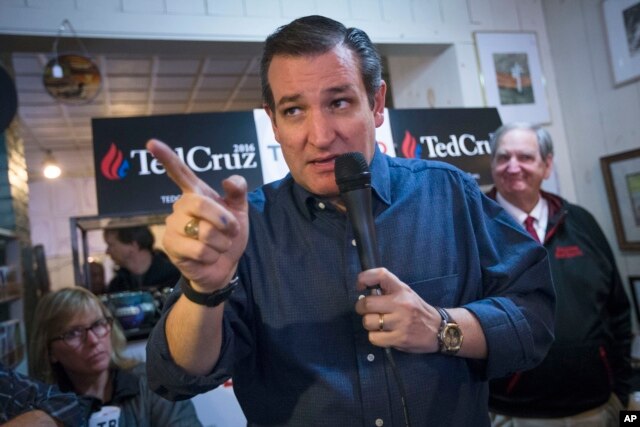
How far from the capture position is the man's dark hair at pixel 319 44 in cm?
94

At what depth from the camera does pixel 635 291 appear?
249 centimetres

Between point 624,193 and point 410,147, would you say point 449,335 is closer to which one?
point 410,147

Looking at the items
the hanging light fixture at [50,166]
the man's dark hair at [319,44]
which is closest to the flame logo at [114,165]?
the man's dark hair at [319,44]

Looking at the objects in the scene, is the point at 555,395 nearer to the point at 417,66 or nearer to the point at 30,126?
the point at 417,66

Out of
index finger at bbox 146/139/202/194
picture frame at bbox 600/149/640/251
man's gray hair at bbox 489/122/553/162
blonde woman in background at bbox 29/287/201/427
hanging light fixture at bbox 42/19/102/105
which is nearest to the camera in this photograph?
index finger at bbox 146/139/202/194

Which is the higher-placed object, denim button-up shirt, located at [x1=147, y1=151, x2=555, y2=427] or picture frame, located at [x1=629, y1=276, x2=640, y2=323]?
denim button-up shirt, located at [x1=147, y1=151, x2=555, y2=427]

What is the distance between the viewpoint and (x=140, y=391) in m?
1.74

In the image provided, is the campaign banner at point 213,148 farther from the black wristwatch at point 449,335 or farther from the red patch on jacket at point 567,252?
the black wristwatch at point 449,335

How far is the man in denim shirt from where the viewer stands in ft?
Answer: 2.73

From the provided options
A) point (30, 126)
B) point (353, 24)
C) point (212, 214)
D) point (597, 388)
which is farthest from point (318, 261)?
point (30, 126)

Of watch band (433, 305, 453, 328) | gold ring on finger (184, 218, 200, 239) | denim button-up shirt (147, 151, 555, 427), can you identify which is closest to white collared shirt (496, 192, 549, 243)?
denim button-up shirt (147, 151, 555, 427)

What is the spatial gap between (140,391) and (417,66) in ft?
8.52

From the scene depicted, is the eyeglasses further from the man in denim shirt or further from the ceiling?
the ceiling

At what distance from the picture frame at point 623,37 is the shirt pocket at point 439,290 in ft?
6.95
